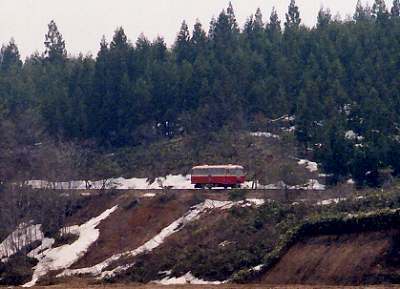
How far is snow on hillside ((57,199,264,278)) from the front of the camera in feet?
196

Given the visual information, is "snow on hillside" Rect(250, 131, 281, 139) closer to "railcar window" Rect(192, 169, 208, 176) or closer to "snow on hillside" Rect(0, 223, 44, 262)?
"railcar window" Rect(192, 169, 208, 176)

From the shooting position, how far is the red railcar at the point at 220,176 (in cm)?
7231

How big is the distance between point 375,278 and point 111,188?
37.9m

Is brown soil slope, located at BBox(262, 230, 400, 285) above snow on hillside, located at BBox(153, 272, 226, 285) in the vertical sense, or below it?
above

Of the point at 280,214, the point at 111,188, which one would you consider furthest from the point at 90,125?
the point at 280,214

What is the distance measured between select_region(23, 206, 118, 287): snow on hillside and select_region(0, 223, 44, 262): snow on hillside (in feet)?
3.47

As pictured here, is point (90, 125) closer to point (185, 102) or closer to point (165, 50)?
point (185, 102)

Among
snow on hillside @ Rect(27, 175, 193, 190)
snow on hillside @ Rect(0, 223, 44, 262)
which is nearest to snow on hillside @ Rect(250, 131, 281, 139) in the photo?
snow on hillside @ Rect(27, 175, 193, 190)

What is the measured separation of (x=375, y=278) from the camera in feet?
138

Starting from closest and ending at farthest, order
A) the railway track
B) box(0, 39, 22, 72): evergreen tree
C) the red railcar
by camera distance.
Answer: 1. the railway track
2. the red railcar
3. box(0, 39, 22, 72): evergreen tree

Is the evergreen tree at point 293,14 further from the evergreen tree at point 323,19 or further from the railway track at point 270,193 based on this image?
the railway track at point 270,193

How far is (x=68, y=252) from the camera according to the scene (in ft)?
214

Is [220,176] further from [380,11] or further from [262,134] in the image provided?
[380,11]

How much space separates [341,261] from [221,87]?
156 ft
